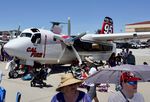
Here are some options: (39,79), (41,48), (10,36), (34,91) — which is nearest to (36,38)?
(41,48)

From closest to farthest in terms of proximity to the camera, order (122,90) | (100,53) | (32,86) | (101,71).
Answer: (122,90), (101,71), (32,86), (100,53)

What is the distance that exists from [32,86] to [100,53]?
34.8ft

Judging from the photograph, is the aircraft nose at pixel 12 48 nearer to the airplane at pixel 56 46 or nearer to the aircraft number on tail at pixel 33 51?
the airplane at pixel 56 46

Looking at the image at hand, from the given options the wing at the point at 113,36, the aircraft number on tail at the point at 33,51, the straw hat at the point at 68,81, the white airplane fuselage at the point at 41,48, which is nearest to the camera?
the straw hat at the point at 68,81

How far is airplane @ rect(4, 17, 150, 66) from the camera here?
18.7m

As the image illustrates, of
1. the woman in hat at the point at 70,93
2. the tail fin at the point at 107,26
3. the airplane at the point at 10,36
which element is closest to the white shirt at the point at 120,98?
the woman in hat at the point at 70,93

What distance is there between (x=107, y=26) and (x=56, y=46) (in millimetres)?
9296

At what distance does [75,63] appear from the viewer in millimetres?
22281

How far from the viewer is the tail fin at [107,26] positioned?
1122 inches

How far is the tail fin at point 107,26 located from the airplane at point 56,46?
2745mm

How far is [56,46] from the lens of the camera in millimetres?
20734

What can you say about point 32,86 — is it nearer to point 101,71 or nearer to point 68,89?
point 101,71

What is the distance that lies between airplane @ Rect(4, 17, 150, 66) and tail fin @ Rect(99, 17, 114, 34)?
2.75 m

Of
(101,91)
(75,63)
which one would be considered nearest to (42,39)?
(75,63)
